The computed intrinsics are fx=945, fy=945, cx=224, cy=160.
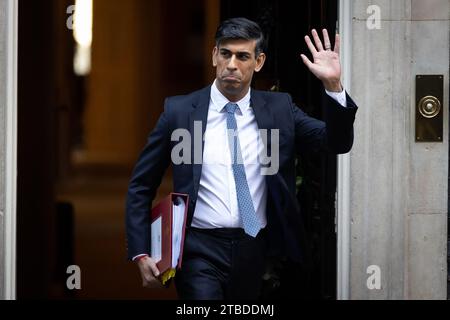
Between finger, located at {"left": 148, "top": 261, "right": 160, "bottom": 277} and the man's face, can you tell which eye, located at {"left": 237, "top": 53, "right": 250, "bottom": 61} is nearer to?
the man's face

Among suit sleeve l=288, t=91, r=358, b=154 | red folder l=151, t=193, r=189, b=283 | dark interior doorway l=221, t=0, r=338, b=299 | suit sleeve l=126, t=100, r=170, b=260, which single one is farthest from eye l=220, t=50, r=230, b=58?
dark interior doorway l=221, t=0, r=338, b=299

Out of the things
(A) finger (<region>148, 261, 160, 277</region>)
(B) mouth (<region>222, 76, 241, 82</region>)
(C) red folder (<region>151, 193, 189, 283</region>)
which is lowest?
(A) finger (<region>148, 261, 160, 277</region>)

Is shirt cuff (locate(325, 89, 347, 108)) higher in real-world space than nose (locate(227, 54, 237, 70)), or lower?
lower

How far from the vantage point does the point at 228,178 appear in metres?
4.29

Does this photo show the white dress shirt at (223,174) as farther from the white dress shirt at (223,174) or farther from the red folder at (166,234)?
the red folder at (166,234)

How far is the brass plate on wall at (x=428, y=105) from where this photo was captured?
525 cm

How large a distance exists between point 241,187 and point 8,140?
1543mm

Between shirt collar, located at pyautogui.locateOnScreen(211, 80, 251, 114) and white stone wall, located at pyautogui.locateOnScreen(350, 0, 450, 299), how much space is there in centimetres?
104

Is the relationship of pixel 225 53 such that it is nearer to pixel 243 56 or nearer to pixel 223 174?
pixel 243 56

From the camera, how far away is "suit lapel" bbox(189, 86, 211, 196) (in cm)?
424

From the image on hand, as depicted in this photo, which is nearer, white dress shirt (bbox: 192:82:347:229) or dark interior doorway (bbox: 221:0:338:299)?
white dress shirt (bbox: 192:82:347:229)

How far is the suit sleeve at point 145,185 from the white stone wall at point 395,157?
1.37 m

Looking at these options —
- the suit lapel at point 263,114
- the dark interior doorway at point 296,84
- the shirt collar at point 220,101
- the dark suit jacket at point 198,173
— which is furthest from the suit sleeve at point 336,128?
the dark interior doorway at point 296,84
